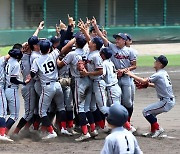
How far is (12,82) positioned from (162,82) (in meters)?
2.57

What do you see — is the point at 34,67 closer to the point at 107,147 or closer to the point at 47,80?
the point at 47,80

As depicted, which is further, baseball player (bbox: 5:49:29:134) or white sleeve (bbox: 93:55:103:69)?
white sleeve (bbox: 93:55:103:69)

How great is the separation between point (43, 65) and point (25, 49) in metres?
0.69

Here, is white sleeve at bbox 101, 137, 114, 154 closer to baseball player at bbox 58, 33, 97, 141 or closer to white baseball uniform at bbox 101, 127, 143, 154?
white baseball uniform at bbox 101, 127, 143, 154

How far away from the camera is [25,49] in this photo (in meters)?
12.2

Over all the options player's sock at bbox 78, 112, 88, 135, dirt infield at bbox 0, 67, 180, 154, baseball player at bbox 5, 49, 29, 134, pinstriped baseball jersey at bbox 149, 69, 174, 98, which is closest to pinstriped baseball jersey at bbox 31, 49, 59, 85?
baseball player at bbox 5, 49, 29, 134

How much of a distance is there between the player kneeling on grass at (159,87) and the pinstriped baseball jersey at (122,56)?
53 centimetres

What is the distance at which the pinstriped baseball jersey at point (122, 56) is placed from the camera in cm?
1242

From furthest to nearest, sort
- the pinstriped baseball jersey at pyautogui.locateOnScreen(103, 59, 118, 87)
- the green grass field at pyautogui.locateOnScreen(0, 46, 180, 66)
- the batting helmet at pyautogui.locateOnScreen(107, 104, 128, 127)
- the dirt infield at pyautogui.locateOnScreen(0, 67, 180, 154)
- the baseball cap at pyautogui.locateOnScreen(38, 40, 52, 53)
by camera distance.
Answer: the green grass field at pyautogui.locateOnScreen(0, 46, 180, 66)
the pinstriped baseball jersey at pyautogui.locateOnScreen(103, 59, 118, 87)
the baseball cap at pyautogui.locateOnScreen(38, 40, 52, 53)
the dirt infield at pyautogui.locateOnScreen(0, 67, 180, 154)
the batting helmet at pyautogui.locateOnScreen(107, 104, 128, 127)

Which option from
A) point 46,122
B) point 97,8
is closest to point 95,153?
point 46,122

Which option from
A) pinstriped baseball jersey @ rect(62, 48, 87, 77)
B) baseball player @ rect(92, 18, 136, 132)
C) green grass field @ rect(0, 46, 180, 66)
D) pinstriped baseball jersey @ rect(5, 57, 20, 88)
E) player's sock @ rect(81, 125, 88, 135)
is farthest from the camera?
green grass field @ rect(0, 46, 180, 66)

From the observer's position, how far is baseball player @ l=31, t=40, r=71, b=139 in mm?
11648

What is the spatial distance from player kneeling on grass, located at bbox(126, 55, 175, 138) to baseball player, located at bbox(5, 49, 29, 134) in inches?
75.3

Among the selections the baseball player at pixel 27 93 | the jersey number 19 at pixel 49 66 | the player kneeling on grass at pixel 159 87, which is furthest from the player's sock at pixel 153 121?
the baseball player at pixel 27 93
